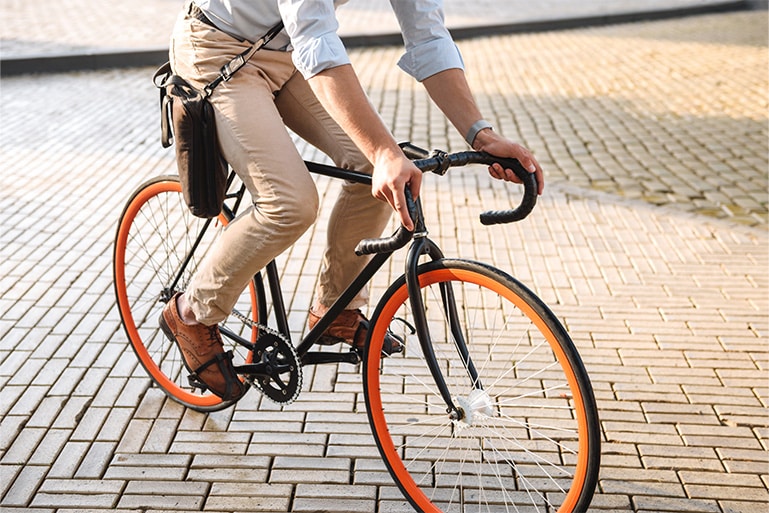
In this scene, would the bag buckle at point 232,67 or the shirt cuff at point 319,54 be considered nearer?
the shirt cuff at point 319,54

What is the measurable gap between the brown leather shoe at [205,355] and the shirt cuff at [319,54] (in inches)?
42.9

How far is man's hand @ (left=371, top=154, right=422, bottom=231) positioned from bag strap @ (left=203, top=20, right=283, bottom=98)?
2.09 feet

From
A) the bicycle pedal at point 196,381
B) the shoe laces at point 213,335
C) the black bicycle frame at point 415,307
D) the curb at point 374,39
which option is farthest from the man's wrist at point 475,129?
the curb at point 374,39

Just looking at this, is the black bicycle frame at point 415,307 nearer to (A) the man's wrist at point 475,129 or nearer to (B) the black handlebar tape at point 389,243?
(B) the black handlebar tape at point 389,243

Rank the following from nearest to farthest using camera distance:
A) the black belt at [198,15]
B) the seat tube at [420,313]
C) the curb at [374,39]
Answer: the seat tube at [420,313] → the black belt at [198,15] → the curb at [374,39]

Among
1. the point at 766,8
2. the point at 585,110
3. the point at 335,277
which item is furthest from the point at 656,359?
the point at 766,8

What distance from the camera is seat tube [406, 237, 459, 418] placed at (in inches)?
97.8

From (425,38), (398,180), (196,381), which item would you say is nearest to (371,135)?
(398,180)

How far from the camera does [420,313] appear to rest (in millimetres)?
2516

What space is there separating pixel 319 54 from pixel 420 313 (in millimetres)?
741

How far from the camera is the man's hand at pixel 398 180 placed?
7.36 feet

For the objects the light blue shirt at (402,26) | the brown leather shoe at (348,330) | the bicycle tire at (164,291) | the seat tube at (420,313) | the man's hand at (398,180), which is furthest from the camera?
the bicycle tire at (164,291)

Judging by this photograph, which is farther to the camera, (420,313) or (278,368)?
(278,368)

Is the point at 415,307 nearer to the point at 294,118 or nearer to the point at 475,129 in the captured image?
the point at 475,129
